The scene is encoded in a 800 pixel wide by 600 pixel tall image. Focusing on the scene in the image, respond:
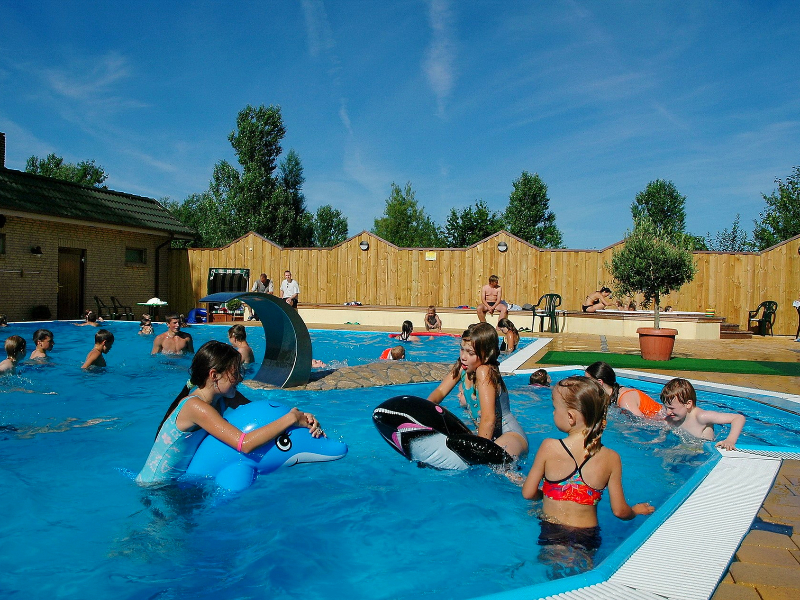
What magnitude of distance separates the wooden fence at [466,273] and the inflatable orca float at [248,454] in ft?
52.3

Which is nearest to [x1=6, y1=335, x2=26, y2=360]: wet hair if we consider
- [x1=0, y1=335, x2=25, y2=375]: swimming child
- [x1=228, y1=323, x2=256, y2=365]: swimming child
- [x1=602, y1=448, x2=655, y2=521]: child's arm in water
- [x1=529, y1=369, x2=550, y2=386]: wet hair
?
[x1=0, y1=335, x2=25, y2=375]: swimming child

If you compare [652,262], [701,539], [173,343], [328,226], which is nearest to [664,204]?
[328,226]

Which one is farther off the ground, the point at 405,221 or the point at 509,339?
the point at 405,221

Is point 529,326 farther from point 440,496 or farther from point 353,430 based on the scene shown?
point 440,496

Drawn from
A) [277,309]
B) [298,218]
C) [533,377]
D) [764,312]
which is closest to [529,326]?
[764,312]

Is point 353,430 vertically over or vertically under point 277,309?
under

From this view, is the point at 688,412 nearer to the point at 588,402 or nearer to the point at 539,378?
the point at 539,378

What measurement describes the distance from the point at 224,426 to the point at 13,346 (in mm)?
5812

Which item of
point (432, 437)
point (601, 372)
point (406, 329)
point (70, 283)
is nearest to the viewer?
point (432, 437)

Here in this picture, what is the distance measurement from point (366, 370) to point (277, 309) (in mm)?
1629

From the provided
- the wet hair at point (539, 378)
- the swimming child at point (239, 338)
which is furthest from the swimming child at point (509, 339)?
the swimming child at point (239, 338)

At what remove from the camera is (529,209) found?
3981 cm

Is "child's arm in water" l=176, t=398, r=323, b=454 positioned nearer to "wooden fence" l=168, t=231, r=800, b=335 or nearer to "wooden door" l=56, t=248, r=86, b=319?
"wooden fence" l=168, t=231, r=800, b=335

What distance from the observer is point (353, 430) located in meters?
6.17
